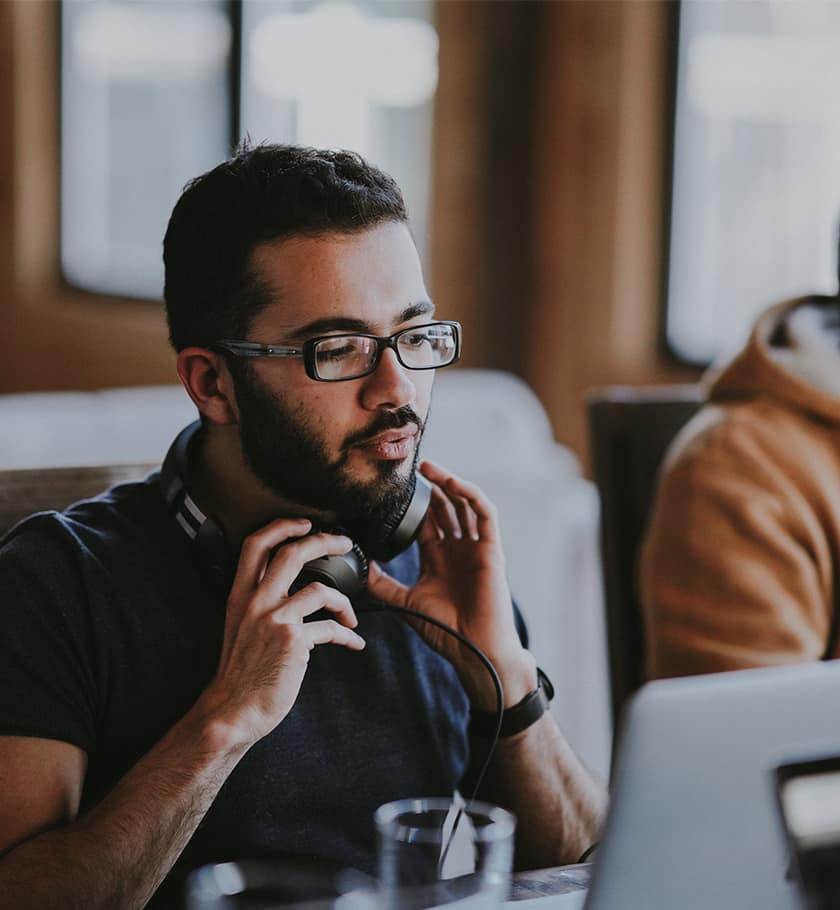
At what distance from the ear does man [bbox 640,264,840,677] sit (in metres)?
0.71

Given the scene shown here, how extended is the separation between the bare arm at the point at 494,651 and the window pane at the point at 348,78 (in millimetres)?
3629

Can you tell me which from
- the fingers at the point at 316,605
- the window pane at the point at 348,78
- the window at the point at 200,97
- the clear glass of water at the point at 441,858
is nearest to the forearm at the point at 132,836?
the fingers at the point at 316,605

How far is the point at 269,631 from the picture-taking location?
1110 millimetres

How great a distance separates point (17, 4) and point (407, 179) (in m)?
1.92

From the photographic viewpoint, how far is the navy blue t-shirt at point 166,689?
3.68 ft

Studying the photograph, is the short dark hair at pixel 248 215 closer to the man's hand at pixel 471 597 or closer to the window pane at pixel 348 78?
the man's hand at pixel 471 597

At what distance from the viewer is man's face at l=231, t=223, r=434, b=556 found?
3.94 ft

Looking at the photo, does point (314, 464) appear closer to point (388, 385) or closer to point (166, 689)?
point (388, 385)

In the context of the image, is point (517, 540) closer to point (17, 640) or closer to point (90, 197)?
point (17, 640)

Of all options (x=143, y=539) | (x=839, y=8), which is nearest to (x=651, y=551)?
(x=143, y=539)

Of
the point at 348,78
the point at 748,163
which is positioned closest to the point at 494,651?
the point at 748,163

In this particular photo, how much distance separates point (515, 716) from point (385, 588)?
0.63 ft

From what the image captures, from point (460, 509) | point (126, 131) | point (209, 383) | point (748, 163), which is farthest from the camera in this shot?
point (126, 131)

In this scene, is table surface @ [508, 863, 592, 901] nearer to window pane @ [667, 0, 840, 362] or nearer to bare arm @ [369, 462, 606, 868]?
bare arm @ [369, 462, 606, 868]
